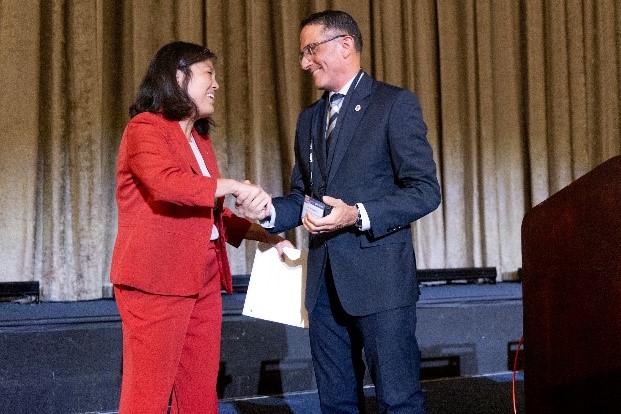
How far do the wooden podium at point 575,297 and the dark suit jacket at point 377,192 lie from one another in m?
0.35

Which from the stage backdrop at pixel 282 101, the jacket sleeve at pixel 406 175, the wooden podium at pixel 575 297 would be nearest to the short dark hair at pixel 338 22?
the jacket sleeve at pixel 406 175

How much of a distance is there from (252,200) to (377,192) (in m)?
0.34

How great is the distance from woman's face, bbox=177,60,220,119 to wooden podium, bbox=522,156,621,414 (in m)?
0.90

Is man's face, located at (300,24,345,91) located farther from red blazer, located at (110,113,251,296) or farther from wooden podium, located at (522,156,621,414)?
wooden podium, located at (522,156,621,414)

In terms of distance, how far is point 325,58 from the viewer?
194cm

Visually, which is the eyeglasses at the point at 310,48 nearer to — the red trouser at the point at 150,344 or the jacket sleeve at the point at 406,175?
the jacket sleeve at the point at 406,175

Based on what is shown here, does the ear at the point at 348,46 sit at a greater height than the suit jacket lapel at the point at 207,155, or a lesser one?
greater

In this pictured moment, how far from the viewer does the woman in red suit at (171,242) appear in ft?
5.32

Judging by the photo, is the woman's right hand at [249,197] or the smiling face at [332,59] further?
the smiling face at [332,59]

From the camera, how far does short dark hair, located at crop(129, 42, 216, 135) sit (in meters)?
1.75

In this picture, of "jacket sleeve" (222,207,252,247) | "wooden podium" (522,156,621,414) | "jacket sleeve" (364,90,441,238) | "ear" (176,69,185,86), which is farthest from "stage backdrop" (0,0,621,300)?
"wooden podium" (522,156,621,414)

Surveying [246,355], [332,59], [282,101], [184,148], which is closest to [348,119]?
[332,59]

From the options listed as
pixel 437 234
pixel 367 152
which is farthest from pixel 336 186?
pixel 437 234

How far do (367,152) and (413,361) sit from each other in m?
0.57
